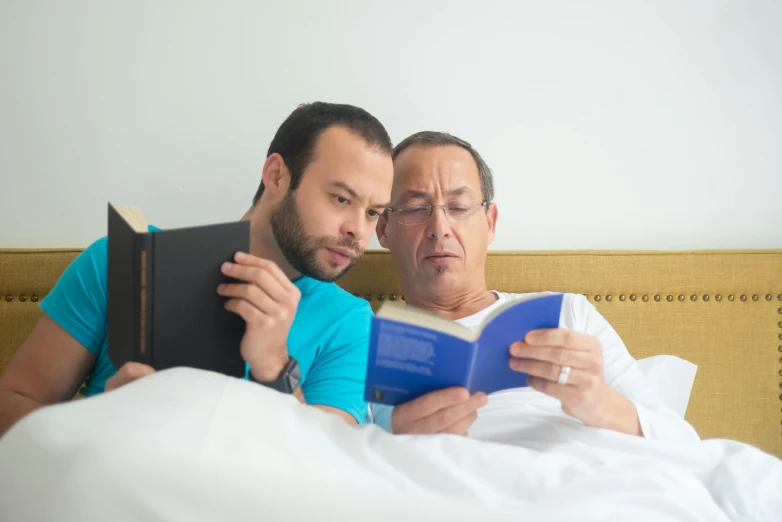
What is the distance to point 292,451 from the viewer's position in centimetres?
92

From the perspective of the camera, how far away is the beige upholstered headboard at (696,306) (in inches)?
79.8

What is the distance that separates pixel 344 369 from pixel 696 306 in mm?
1201

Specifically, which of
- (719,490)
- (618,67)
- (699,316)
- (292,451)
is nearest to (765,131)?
(618,67)

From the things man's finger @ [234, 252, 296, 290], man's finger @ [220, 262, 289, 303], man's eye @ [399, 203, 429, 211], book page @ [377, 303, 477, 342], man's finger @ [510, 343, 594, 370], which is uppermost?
man's eye @ [399, 203, 429, 211]

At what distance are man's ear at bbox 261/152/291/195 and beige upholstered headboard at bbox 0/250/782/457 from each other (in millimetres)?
473

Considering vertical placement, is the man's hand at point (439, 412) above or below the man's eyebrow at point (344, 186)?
below

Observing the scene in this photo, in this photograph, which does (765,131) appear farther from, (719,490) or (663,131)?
(719,490)

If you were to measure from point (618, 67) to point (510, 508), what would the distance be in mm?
1783

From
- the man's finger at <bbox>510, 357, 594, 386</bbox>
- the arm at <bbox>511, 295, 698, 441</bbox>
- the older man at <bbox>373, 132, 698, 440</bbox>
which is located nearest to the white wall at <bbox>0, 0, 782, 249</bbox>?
the older man at <bbox>373, 132, 698, 440</bbox>

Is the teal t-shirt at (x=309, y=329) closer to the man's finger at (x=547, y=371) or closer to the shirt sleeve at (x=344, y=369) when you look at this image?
the shirt sleeve at (x=344, y=369)

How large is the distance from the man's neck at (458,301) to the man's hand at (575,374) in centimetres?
58

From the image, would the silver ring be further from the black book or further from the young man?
the black book

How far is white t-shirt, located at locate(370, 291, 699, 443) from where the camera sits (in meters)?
1.42

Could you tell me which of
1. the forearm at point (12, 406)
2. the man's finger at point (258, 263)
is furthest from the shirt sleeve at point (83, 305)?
the man's finger at point (258, 263)
